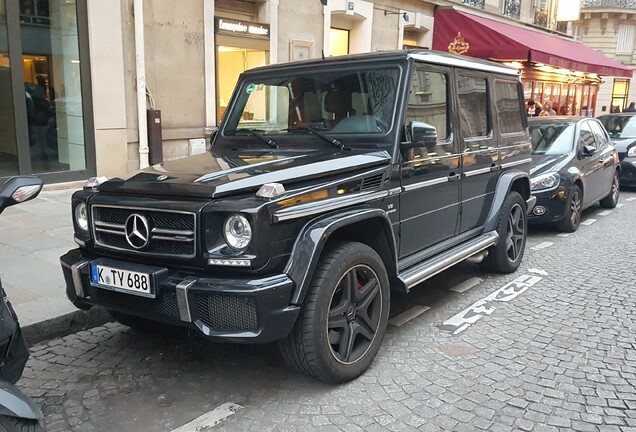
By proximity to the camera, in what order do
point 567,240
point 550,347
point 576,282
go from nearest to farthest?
point 550,347
point 576,282
point 567,240

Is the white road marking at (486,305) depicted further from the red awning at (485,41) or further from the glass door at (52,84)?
the red awning at (485,41)

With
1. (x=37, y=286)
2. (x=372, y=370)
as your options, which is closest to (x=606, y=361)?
(x=372, y=370)

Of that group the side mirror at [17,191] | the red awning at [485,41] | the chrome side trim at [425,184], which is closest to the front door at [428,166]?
the chrome side trim at [425,184]

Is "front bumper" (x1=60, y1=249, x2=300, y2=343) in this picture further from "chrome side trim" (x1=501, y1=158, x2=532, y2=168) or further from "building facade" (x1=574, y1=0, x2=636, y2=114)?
"building facade" (x1=574, y1=0, x2=636, y2=114)

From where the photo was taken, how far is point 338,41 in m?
13.7

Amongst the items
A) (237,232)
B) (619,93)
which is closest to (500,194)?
(237,232)

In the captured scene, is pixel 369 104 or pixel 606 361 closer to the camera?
pixel 606 361

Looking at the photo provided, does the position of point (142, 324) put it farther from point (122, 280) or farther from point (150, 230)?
point (150, 230)

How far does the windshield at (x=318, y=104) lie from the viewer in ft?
13.8

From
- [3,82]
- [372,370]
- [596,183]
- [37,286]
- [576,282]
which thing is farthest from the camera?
[596,183]

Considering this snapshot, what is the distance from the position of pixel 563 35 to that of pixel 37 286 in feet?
80.4

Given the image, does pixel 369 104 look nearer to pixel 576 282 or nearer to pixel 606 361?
pixel 606 361

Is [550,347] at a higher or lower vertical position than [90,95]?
lower

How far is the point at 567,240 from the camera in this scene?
7.73 m
